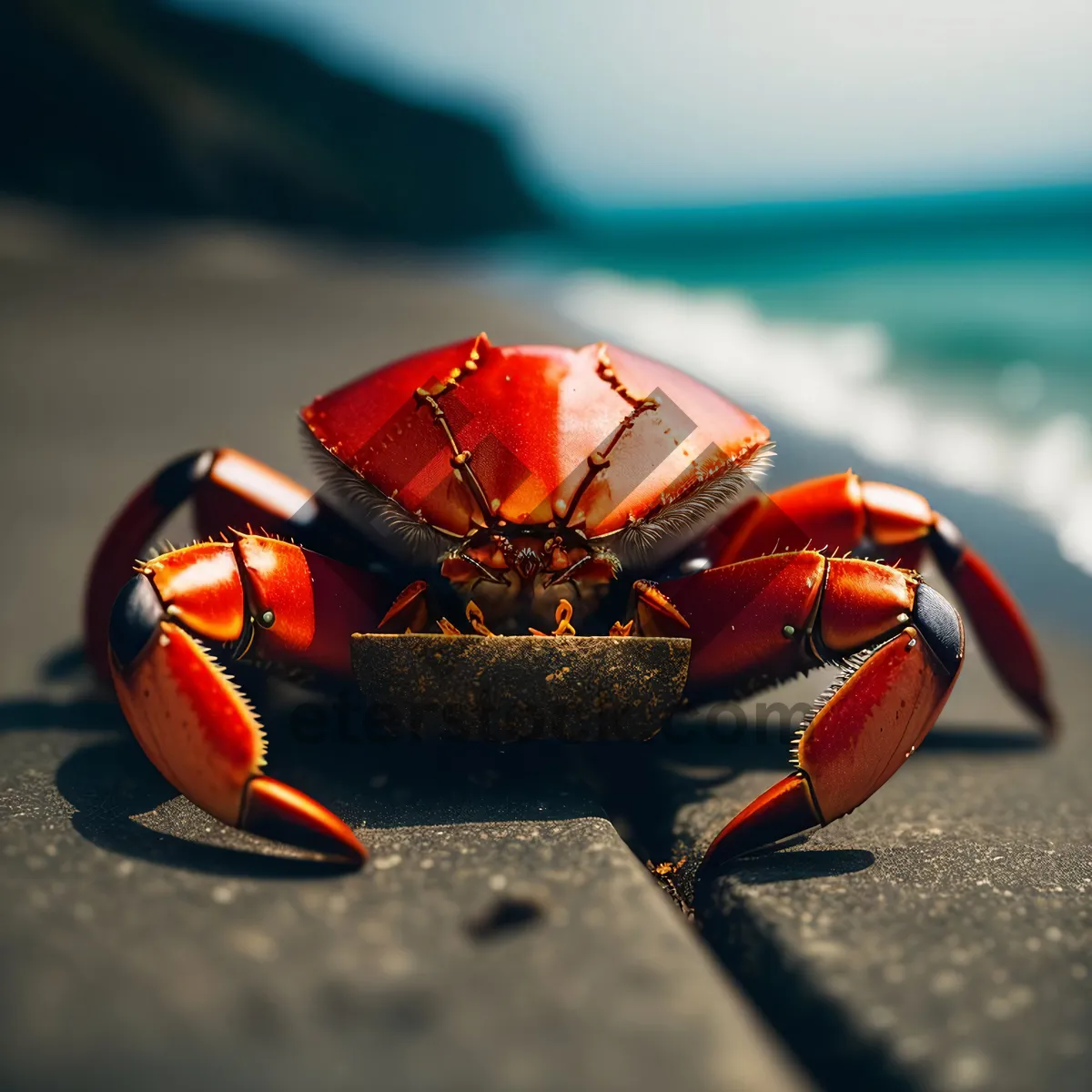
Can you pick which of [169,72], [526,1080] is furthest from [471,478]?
[169,72]

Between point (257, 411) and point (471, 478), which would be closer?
point (471, 478)

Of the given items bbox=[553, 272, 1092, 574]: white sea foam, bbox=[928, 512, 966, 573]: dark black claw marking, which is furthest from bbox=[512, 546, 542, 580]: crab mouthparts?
bbox=[553, 272, 1092, 574]: white sea foam

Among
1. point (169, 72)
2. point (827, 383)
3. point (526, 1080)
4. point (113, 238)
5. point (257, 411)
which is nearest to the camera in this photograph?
point (526, 1080)

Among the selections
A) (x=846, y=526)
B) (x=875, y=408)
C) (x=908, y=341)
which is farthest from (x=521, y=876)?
(x=908, y=341)

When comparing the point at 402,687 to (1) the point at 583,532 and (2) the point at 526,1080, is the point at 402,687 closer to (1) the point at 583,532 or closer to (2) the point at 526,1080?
(1) the point at 583,532

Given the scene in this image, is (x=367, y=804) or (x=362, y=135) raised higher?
(x=362, y=135)

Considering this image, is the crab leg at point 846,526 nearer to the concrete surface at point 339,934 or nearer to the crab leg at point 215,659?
the concrete surface at point 339,934

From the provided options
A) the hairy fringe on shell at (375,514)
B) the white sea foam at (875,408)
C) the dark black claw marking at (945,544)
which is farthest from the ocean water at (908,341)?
the hairy fringe on shell at (375,514)
